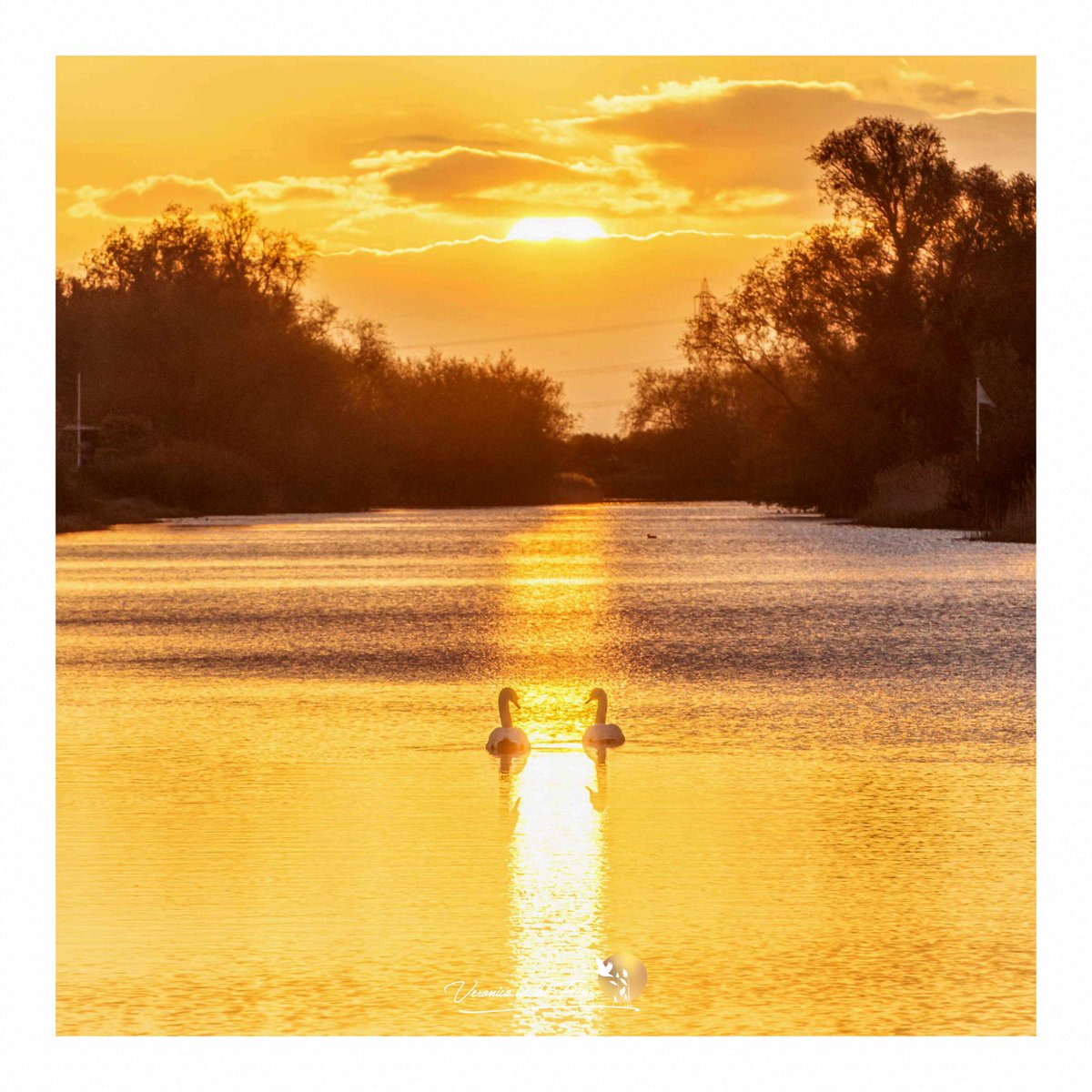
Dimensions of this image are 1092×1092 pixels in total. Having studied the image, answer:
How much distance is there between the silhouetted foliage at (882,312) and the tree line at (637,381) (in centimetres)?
6

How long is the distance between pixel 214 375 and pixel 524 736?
66084 millimetres

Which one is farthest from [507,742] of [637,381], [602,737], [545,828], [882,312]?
[637,381]

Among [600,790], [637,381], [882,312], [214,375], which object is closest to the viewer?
[600,790]

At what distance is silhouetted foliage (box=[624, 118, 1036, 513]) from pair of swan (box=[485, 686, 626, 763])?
38.5 meters

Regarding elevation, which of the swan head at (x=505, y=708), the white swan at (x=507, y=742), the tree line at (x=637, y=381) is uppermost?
the tree line at (x=637, y=381)

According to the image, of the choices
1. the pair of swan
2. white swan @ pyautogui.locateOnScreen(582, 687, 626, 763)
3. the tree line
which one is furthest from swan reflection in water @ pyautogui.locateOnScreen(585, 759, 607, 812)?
the tree line

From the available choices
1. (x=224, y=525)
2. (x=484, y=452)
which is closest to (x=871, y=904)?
(x=224, y=525)

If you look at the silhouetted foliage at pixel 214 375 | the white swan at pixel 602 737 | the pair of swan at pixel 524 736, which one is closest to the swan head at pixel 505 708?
the pair of swan at pixel 524 736

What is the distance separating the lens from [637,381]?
10394 cm

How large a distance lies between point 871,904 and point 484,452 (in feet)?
295

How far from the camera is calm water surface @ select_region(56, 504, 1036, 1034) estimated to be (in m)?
6.00

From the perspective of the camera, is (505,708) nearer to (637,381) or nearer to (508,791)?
(508,791)

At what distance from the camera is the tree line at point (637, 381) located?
51094mm

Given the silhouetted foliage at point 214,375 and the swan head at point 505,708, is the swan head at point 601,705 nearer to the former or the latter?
the swan head at point 505,708
